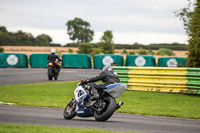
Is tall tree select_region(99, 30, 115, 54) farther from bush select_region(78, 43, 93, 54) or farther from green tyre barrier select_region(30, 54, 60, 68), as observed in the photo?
green tyre barrier select_region(30, 54, 60, 68)

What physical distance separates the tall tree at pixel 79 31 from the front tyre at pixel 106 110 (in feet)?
348

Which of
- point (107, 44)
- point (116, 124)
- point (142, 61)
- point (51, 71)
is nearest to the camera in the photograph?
point (116, 124)

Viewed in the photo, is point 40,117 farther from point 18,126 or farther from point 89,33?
point 89,33

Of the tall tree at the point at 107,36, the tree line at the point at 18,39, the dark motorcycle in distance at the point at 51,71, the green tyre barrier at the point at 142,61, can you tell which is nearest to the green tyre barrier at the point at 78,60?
the green tyre barrier at the point at 142,61

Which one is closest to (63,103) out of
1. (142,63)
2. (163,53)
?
(142,63)

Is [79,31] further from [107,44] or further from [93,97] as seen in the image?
[93,97]

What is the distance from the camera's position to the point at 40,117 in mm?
9672

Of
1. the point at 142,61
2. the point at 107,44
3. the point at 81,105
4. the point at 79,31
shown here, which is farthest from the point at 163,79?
the point at 79,31

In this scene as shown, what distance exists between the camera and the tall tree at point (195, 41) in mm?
18422

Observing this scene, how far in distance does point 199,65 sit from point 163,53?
54439mm

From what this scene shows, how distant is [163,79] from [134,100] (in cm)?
282

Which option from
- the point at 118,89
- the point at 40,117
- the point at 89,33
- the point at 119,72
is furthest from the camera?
the point at 89,33

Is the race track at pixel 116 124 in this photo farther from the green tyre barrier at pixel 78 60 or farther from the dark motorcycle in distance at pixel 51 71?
the green tyre barrier at pixel 78 60

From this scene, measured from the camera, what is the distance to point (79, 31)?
116 meters
